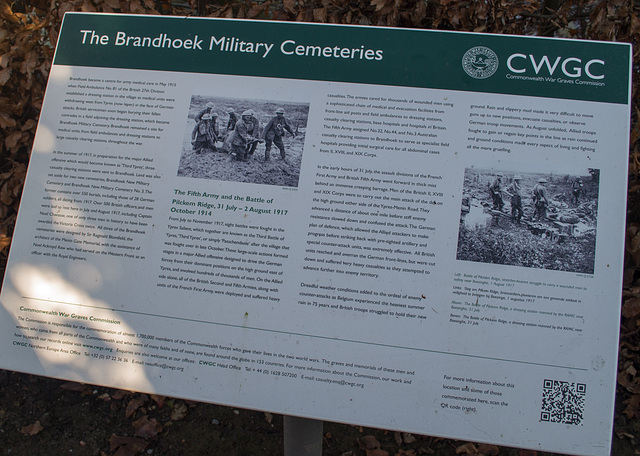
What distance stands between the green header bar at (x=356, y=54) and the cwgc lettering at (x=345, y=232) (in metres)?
0.01

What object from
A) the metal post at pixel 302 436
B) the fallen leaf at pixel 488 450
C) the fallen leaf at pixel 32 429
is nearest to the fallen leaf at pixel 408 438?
the fallen leaf at pixel 488 450

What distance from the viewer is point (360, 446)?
312cm

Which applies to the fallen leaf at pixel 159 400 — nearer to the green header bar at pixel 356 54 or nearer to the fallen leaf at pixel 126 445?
the fallen leaf at pixel 126 445

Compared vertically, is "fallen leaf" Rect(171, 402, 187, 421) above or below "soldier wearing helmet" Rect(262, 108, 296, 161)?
below

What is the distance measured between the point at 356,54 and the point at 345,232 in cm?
84

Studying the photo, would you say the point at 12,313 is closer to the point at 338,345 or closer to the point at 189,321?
the point at 189,321

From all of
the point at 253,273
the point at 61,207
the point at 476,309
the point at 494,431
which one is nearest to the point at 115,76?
the point at 61,207

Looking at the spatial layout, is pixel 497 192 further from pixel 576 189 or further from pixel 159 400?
pixel 159 400

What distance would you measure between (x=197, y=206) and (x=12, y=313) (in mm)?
1032

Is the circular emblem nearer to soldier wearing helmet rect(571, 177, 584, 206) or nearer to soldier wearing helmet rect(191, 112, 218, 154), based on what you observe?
soldier wearing helmet rect(571, 177, 584, 206)

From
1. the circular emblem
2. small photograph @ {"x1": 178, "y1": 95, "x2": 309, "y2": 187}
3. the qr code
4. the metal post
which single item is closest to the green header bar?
the circular emblem

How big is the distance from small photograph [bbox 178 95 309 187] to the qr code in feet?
4.58

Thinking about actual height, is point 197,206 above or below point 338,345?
above

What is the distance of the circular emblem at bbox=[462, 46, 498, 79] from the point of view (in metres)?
2.07
